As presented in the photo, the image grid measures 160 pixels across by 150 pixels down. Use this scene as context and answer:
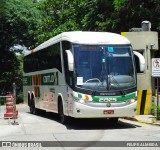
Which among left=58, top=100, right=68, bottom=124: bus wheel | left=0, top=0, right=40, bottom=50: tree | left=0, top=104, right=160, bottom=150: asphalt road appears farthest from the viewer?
left=0, top=0, right=40, bottom=50: tree

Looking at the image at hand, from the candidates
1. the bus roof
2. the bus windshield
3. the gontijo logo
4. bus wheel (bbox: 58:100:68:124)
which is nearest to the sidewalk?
the bus windshield

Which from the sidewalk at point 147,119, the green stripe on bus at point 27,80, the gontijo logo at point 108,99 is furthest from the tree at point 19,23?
the gontijo logo at point 108,99

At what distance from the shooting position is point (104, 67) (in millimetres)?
16172

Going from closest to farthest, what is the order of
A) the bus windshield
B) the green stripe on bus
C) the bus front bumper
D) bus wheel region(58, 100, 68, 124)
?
1. the bus front bumper
2. the bus windshield
3. bus wheel region(58, 100, 68, 124)
4. the green stripe on bus

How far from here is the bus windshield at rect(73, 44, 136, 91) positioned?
15938mm

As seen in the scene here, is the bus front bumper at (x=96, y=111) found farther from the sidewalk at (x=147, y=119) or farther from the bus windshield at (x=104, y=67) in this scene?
the sidewalk at (x=147, y=119)

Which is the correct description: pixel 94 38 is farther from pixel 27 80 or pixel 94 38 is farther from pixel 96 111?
pixel 27 80

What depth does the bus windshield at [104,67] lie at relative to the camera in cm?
1594

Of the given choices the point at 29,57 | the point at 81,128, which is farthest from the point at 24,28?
the point at 81,128

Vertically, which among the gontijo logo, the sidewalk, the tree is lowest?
the sidewalk

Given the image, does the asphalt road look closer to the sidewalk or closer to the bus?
the sidewalk

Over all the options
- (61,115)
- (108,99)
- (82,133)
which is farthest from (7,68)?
(82,133)

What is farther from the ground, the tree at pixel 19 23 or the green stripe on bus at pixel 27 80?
the tree at pixel 19 23

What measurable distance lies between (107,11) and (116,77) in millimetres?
14714
